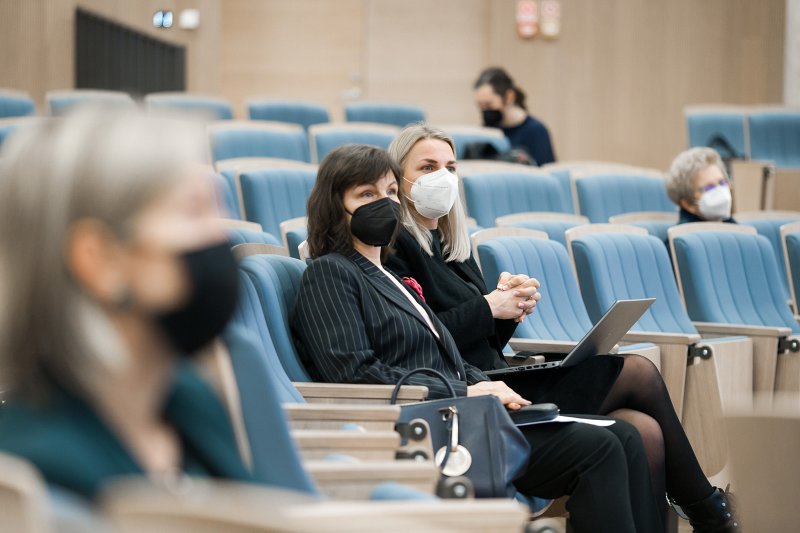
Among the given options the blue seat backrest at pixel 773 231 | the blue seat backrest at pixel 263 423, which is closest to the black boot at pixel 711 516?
the blue seat backrest at pixel 263 423

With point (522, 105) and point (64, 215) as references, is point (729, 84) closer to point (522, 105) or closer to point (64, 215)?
point (522, 105)

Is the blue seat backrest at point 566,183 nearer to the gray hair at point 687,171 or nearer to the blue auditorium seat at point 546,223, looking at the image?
the gray hair at point 687,171

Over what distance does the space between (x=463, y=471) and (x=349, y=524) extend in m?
1.36

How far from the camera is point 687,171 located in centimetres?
458

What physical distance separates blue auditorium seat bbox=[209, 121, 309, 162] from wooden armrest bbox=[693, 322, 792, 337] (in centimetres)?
Answer: 222

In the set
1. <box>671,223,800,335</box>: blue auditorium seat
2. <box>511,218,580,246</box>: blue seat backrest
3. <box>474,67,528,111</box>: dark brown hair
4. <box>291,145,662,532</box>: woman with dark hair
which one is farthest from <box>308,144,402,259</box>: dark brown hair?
<box>474,67,528,111</box>: dark brown hair

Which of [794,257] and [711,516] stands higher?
[794,257]

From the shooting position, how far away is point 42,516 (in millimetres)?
903

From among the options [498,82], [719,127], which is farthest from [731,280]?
[719,127]

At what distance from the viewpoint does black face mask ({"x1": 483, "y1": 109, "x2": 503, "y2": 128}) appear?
674 cm

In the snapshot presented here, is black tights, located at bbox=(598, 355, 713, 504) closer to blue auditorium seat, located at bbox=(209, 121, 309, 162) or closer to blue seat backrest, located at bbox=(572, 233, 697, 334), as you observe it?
blue seat backrest, located at bbox=(572, 233, 697, 334)

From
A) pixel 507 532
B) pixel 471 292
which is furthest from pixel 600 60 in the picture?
pixel 507 532

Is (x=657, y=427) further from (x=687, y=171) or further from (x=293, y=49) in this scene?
(x=293, y=49)

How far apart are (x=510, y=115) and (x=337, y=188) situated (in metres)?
4.21
